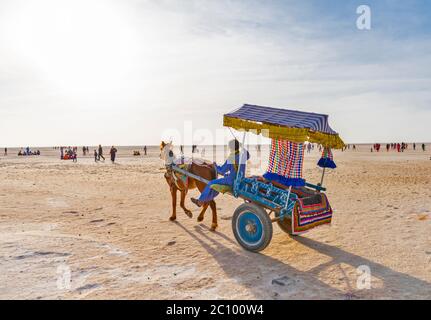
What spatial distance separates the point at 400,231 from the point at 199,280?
231 inches

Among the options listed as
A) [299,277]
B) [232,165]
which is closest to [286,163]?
[232,165]

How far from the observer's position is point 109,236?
812cm

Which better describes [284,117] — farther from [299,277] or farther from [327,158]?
[299,277]

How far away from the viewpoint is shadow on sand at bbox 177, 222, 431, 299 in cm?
498

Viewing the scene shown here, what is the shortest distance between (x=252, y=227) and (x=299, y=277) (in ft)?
4.96

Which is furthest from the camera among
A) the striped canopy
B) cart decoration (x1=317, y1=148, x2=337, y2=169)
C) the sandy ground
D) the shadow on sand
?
cart decoration (x1=317, y1=148, x2=337, y2=169)

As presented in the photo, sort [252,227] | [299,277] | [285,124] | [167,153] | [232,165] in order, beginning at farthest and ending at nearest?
1. [167,153]
2. [232,165]
3. [252,227]
4. [285,124]
5. [299,277]

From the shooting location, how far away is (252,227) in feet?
22.6

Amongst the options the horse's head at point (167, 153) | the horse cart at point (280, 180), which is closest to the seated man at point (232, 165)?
the horse cart at point (280, 180)

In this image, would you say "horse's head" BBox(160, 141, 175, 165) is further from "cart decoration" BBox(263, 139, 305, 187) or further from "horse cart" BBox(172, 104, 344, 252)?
"cart decoration" BBox(263, 139, 305, 187)

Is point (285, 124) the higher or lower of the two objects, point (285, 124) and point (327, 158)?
the higher

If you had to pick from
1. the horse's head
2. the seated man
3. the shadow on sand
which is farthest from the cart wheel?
the horse's head
